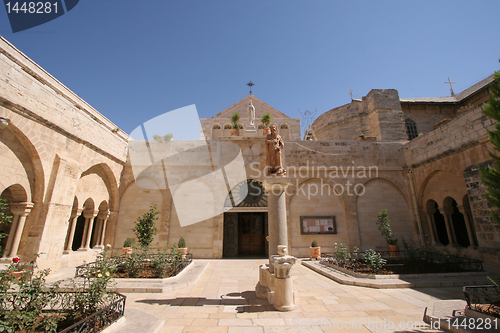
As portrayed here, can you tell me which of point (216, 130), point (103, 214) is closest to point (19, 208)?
point (103, 214)

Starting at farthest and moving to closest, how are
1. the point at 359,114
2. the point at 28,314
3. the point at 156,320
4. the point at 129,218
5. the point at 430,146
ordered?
the point at 359,114, the point at 129,218, the point at 430,146, the point at 156,320, the point at 28,314

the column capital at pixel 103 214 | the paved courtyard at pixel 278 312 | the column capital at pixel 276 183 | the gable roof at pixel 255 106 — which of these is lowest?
the paved courtyard at pixel 278 312

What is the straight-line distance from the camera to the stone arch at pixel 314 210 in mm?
13320

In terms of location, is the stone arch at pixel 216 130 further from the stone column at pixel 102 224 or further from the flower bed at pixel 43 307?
the flower bed at pixel 43 307

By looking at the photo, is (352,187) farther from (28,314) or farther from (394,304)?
(28,314)

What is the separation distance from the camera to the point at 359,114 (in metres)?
21.5

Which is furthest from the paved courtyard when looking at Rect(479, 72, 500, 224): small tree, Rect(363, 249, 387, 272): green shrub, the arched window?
the arched window

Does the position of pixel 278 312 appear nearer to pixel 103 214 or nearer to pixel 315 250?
pixel 315 250

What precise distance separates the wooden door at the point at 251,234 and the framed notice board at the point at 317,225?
2.70m

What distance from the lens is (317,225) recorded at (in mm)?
13500

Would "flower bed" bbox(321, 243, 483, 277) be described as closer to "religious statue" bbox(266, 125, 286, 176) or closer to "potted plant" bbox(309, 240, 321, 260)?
"potted plant" bbox(309, 240, 321, 260)

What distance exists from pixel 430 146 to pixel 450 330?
11.3 m

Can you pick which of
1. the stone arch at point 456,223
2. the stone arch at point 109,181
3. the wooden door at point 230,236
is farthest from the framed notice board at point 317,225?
the stone arch at point 109,181

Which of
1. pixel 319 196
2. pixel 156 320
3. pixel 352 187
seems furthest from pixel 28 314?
pixel 352 187
